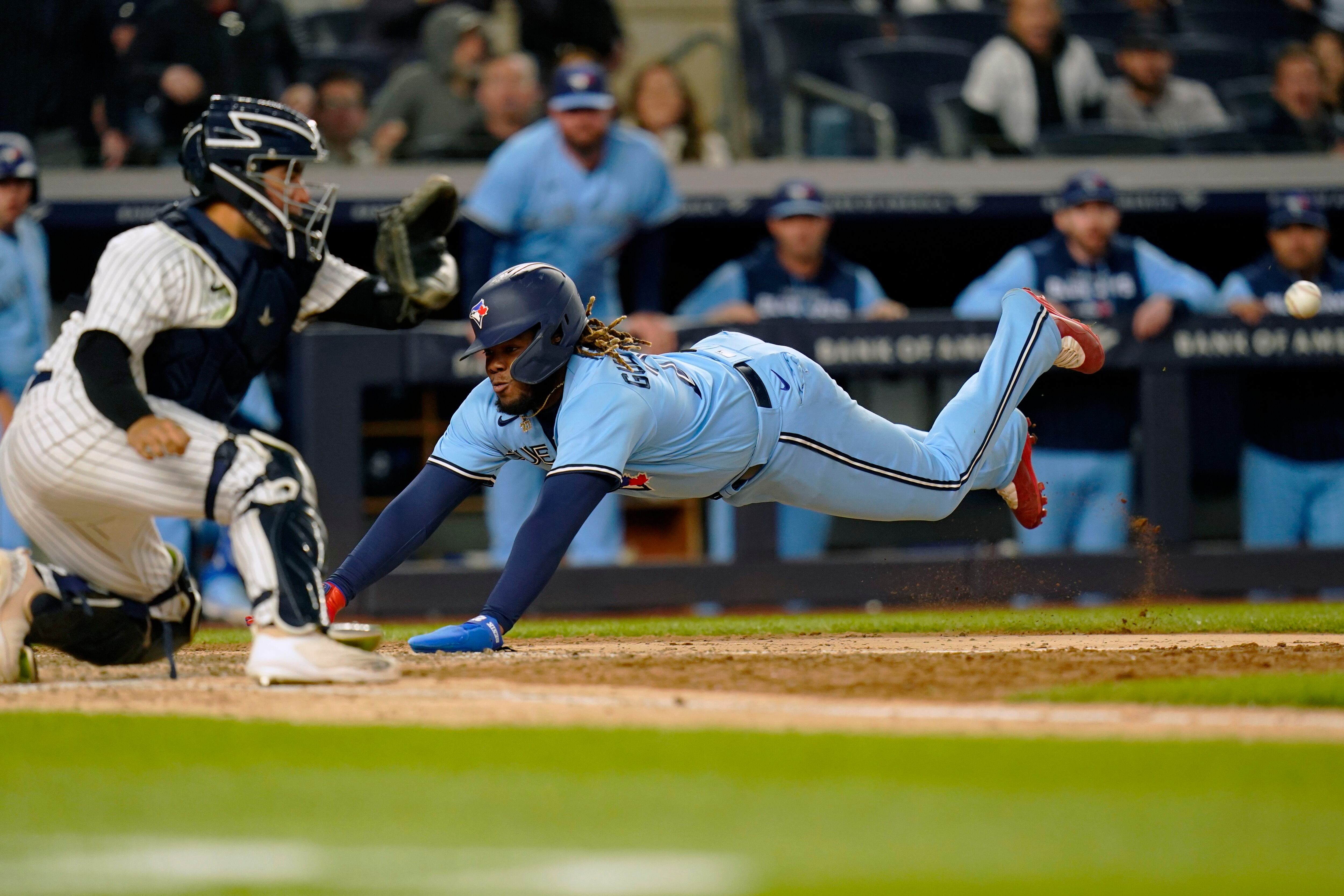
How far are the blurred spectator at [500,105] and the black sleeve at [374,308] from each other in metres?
4.68

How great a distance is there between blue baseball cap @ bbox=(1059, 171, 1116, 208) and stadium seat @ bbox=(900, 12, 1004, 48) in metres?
→ 2.86

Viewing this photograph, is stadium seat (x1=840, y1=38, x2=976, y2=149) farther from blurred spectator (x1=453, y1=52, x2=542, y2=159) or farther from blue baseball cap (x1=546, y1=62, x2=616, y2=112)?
blue baseball cap (x1=546, y1=62, x2=616, y2=112)

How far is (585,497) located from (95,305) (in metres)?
1.28

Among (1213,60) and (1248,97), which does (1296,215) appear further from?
(1213,60)

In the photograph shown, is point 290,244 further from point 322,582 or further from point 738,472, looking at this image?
point 738,472

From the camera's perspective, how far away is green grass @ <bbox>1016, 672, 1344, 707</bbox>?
378 cm

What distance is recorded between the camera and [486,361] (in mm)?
4316

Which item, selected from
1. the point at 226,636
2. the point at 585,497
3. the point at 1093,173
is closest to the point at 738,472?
the point at 585,497

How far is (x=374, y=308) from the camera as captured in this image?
15.3 feet

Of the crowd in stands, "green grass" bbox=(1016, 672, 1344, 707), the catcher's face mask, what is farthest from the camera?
the crowd in stands

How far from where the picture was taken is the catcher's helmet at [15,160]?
7949 millimetres

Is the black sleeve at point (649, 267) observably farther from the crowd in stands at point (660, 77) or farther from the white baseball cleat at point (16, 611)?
the white baseball cleat at point (16, 611)

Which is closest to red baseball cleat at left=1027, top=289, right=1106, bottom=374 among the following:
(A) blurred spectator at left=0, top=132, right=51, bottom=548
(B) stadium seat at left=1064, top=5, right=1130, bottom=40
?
(A) blurred spectator at left=0, top=132, right=51, bottom=548

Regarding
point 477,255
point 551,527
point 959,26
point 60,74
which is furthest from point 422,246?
point 959,26
